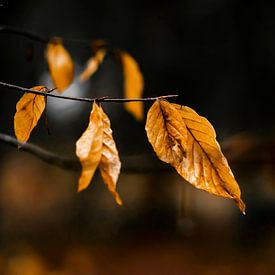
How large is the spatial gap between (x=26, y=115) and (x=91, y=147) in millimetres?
112

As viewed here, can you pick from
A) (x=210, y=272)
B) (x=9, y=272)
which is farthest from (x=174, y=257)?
(x=9, y=272)

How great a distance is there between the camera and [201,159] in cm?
42

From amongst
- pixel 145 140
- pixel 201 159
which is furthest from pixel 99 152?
pixel 145 140

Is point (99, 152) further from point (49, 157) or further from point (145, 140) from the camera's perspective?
point (145, 140)

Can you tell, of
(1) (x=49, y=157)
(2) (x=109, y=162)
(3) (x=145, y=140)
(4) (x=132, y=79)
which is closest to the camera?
(2) (x=109, y=162)

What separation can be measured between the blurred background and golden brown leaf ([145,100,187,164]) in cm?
207

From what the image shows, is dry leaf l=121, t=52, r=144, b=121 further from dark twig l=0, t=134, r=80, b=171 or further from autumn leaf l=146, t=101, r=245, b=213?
autumn leaf l=146, t=101, r=245, b=213

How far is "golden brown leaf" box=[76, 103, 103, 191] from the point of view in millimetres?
352

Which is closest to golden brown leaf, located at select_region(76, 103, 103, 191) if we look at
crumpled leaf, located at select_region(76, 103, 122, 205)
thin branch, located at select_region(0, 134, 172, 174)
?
crumpled leaf, located at select_region(76, 103, 122, 205)

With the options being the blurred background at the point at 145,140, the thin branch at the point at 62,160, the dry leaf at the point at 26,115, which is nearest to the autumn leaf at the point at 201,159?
the dry leaf at the point at 26,115

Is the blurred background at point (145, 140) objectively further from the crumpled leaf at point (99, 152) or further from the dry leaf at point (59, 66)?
the crumpled leaf at point (99, 152)

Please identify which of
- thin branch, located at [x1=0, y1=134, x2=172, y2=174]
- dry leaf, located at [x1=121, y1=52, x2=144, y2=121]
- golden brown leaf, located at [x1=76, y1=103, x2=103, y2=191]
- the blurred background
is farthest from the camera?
the blurred background

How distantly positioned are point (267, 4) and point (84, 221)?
2.43 m

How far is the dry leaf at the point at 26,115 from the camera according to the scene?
0.44 metres
